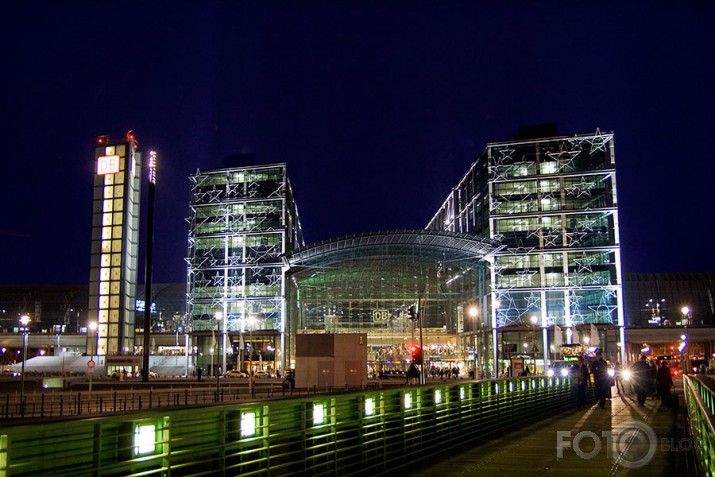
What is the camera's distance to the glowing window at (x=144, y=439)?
8734mm

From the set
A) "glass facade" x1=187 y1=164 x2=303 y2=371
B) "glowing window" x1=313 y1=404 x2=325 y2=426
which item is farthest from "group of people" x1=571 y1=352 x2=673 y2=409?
"glass facade" x1=187 y1=164 x2=303 y2=371

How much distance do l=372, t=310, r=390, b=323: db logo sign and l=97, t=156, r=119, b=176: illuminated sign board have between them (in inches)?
1626

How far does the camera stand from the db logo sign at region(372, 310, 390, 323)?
4021 inches

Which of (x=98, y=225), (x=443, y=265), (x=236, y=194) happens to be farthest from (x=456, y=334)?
(x=98, y=225)

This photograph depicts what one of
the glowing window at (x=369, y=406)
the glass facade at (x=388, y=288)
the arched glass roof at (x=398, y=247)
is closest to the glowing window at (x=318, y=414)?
the glowing window at (x=369, y=406)

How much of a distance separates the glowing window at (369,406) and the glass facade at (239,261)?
83.2 meters

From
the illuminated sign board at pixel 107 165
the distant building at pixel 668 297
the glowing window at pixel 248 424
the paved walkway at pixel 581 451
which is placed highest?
the illuminated sign board at pixel 107 165

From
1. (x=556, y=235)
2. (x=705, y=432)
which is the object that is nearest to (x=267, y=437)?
(x=705, y=432)

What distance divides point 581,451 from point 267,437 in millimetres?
9842

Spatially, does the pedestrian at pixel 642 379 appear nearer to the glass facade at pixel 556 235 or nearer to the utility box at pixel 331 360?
the utility box at pixel 331 360

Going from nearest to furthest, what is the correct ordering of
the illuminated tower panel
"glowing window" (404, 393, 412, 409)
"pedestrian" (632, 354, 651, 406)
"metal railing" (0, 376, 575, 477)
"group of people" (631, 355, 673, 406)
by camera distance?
"metal railing" (0, 376, 575, 477)
"glowing window" (404, 393, 412, 409)
"group of people" (631, 355, 673, 406)
"pedestrian" (632, 354, 651, 406)
the illuminated tower panel

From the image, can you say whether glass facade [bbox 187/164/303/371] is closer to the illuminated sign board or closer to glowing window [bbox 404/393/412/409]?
the illuminated sign board

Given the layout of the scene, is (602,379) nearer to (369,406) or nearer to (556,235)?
(369,406)

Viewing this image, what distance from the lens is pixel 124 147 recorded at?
335ft
